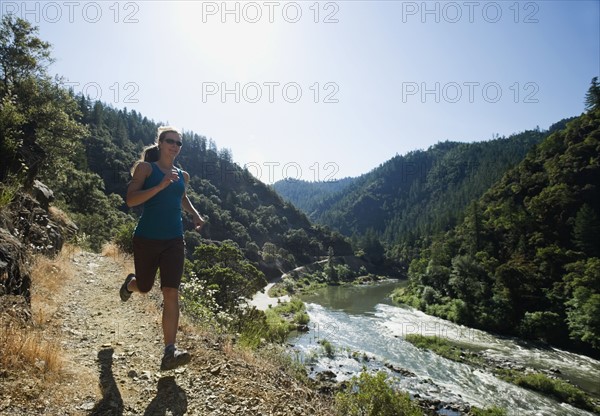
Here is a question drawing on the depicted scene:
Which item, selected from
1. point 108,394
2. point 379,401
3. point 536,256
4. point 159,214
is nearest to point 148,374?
point 108,394

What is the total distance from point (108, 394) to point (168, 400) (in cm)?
55

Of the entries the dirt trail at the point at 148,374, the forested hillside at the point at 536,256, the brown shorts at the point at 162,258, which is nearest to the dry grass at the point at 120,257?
the dirt trail at the point at 148,374

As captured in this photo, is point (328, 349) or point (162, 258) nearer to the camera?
point (162, 258)

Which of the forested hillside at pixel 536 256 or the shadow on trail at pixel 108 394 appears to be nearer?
the shadow on trail at pixel 108 394

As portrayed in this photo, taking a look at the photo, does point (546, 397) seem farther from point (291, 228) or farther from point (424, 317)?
point (291, 228)

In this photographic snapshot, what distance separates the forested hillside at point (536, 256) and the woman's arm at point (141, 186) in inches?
1561

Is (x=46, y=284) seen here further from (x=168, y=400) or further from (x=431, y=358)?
(x=431, y=358)

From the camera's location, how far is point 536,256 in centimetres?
4575

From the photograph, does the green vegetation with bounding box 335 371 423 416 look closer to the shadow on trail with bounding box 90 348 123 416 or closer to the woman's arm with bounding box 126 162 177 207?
the shadow on trail with bounding box 90 348 123 416

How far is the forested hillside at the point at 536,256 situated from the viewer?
36.1 meters

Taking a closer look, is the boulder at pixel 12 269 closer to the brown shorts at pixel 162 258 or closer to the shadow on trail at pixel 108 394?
the shadow on trail at pixel 108 394

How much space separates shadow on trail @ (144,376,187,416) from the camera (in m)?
3.20

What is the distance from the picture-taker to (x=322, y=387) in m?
18.2

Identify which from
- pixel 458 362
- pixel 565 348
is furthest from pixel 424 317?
pixel 458 362
